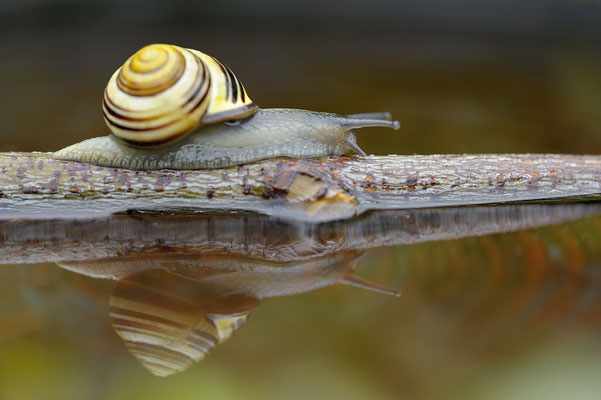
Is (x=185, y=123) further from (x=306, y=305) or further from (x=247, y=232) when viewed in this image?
(x=306, y=305)

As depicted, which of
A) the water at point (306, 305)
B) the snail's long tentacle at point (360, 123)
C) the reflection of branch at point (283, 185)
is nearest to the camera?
the water at point (306, 305)

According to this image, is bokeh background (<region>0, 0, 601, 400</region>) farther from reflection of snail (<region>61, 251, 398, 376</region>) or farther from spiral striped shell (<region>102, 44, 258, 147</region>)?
spiral striped shell (<region>102, 44, 258, 147</region>)

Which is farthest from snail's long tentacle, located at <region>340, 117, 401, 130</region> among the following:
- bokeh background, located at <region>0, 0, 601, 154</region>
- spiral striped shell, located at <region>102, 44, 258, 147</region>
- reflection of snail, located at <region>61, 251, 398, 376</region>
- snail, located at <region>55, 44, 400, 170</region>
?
reflection of snail, located at <region>61, 251, 398, 376</region>

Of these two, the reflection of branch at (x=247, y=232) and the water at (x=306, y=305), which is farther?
the reflection of branch at (x=247, y=232)

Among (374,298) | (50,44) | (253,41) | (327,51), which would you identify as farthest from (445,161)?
(50,44)

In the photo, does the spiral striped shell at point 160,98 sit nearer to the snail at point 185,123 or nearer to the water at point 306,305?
the snail at point 185,123

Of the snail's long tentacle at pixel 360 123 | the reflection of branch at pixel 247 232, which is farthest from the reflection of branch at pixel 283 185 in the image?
the snail's long tentacle at pixel 360 123
